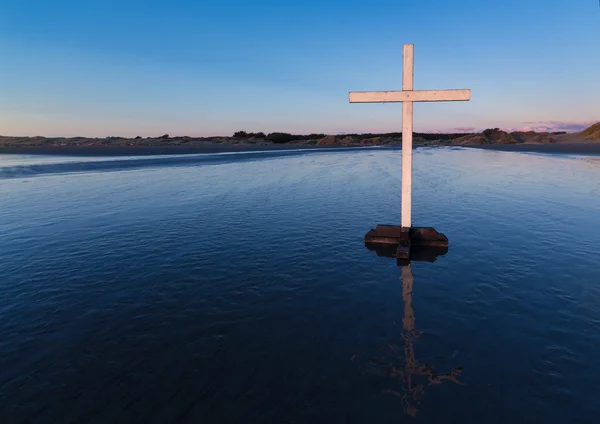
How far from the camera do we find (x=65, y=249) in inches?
388

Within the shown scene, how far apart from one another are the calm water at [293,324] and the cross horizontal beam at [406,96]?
434 centimetres

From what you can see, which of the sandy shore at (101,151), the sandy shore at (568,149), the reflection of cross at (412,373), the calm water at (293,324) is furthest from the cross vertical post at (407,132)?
the sandy shore at (568,149)

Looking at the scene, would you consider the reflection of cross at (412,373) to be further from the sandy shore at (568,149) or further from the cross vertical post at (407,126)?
the sandy shore at (568,149)

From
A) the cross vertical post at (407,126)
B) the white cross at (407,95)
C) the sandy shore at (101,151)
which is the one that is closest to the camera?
the white cross at (407,95)

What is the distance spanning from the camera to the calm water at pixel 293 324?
13.4ft

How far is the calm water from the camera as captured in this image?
407cm

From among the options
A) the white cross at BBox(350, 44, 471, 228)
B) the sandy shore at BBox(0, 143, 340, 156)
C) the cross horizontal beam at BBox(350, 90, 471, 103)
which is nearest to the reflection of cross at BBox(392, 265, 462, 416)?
the white cross at BBox(350, 44, 471, 228)

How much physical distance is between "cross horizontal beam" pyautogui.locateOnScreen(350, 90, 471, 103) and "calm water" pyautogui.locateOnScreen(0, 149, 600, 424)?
14.3 feet

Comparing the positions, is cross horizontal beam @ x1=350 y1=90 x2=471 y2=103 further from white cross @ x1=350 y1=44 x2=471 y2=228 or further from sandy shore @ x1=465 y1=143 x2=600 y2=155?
sandy shore @ x1=465 y1=143 x2=600 y2=155

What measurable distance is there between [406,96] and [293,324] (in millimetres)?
7603

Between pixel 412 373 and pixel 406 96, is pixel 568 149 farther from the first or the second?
pixel 412 373

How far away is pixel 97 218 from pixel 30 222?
2.31 metres

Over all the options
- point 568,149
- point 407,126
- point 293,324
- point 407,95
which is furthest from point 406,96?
point 568,149

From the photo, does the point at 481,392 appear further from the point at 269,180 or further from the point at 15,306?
the point at 269,180
